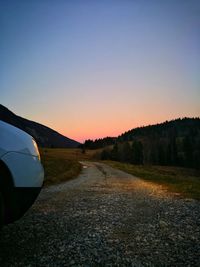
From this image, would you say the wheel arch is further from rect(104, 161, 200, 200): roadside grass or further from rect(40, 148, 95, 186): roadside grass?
rect(40, 148, 95, 186): roadside grass

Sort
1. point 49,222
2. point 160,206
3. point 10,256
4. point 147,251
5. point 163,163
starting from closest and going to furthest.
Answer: point 10,256, point 147,251, point 49,222, point 160,206, point 163,163

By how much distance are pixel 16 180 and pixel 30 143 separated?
80 centimetres

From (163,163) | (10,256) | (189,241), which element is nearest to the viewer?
(10,256)

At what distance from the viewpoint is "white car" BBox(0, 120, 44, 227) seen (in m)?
4.61

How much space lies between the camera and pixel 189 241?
226 inches

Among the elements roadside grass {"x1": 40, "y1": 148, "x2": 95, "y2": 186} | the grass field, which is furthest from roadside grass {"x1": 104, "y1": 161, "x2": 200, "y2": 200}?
roadside grass {"x1": 40, "y1": 148, "x2": 95, "y2": 186}

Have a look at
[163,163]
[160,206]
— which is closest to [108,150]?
[163,163]

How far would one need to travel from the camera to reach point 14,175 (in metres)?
4.68

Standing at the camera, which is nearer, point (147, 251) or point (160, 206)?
point (147, 251)

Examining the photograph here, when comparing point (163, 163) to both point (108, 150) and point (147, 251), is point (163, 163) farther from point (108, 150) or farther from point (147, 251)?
point (147, 251)

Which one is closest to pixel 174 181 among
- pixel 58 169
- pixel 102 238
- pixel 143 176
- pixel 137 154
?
pixel 143 176

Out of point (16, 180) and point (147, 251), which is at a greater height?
point (16, 180)

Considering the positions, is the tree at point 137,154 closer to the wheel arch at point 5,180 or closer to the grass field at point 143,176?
the grass field at point 143,176

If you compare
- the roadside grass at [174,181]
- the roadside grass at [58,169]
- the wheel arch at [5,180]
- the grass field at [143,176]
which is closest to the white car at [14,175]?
the wheel arch at [5,180]
